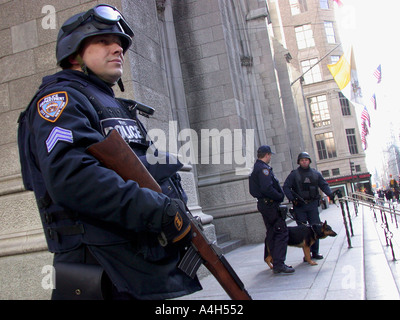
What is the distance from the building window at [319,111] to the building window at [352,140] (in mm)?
2870

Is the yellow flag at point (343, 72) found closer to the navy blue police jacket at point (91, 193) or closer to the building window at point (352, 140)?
the navy blue police jacket at point (91, 193)

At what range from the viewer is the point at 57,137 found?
1.79m

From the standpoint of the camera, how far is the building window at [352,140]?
54250 millimetres

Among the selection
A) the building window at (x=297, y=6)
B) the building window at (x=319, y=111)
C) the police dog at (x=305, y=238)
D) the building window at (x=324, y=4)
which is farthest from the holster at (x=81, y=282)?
the building window at (x=324, y=4)

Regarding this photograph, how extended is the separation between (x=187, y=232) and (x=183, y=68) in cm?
1062

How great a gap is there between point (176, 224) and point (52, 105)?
2.53 ft

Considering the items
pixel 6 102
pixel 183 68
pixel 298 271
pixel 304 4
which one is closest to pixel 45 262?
pixel 6 102

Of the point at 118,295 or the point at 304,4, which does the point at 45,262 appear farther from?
the point at 304,4

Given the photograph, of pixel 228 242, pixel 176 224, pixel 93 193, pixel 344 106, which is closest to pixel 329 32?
pixel 344 106

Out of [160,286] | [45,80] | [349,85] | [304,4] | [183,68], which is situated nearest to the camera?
[160,286]

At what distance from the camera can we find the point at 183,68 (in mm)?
12070

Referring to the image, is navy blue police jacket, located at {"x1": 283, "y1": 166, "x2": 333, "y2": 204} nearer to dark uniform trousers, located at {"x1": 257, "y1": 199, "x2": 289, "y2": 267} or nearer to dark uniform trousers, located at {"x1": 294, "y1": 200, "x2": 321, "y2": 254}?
dark uniform trousers, located at {"x1": 294, "y1": 200, "x2": 321, "y2": 254}

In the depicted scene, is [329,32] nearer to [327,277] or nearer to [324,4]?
[324,4]

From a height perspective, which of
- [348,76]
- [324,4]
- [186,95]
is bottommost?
[186,95]
